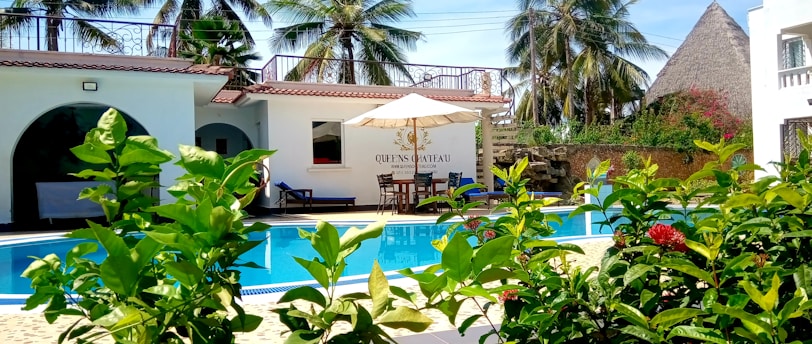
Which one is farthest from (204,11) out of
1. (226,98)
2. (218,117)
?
(218,117)

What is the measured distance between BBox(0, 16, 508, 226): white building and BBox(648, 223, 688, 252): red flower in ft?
37.4

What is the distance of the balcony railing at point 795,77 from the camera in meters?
15.3

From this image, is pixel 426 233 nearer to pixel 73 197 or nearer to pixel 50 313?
pixel 73 197

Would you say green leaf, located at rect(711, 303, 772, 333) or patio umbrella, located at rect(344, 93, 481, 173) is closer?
green leaf, located at rect(711, 303, 772, 333)

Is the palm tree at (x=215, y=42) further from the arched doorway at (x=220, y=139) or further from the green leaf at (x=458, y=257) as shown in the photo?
the green leaf at (x=458, y=257)

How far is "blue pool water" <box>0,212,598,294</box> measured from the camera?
7.45 metres

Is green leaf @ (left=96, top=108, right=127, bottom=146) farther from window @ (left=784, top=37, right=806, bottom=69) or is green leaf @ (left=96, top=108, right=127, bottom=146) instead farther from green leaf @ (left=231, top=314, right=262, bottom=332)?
window @ (left=784, top=37, right=806, bottom=69)

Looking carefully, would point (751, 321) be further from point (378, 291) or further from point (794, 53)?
point (794, 53)

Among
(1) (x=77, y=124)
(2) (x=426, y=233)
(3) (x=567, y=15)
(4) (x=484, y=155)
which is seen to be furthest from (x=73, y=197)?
(3) (x=567, y=15)

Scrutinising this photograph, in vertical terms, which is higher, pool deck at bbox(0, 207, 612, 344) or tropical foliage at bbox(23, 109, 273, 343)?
tropical foliage at bbox(23, 109, 273, 343)

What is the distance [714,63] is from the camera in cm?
3312

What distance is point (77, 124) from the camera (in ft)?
45.4

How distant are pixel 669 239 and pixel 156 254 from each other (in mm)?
1044

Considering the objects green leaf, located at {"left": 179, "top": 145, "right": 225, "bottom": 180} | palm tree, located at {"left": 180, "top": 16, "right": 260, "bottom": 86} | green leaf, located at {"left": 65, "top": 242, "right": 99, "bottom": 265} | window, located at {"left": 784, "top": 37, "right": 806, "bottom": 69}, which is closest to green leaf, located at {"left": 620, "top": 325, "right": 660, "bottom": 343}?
green leaf, located at {"left": 179, "top": 145, "right": 225, "bottom": 180}
